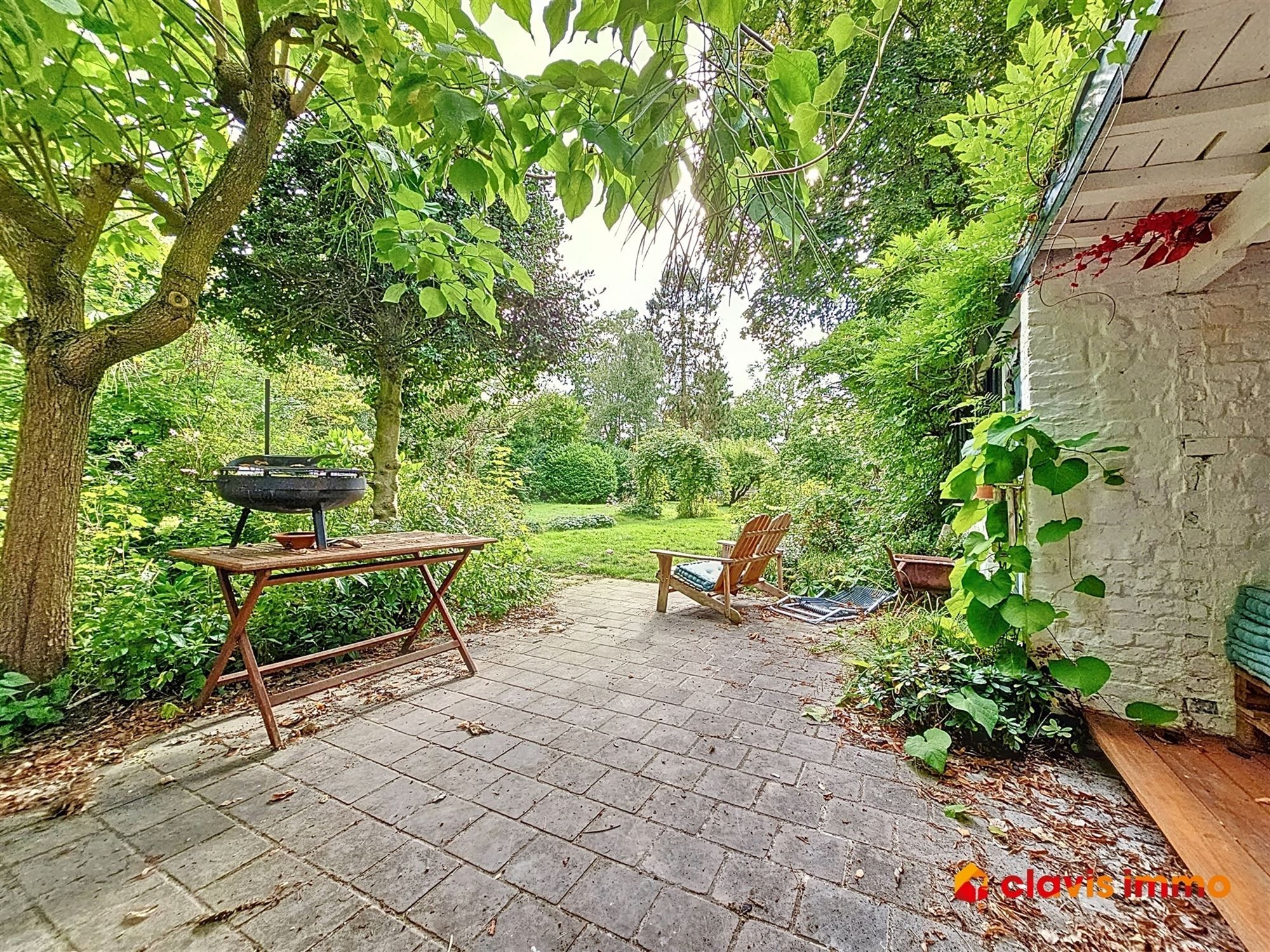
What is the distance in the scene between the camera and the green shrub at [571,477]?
14.2 m

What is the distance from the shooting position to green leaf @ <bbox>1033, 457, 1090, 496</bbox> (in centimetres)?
193

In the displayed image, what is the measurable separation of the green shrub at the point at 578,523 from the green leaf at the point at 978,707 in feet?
26.6

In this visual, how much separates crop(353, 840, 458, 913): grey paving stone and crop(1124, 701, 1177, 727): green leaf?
265cm

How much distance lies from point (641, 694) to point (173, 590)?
266 centimetres

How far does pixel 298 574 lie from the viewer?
2.38 m

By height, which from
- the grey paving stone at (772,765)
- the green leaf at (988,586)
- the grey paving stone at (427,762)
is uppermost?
the green leaf at (988,586)

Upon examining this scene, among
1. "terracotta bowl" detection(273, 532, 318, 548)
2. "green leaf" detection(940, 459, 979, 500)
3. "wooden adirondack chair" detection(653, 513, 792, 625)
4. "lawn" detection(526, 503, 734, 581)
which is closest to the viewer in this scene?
"green leaf" detection(940, 459, 979, 500)

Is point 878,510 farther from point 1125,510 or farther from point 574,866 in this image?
point 574,866

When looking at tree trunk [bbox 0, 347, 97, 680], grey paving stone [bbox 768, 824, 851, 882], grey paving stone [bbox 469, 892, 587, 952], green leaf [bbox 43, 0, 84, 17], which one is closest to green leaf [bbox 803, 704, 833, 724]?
grey paving stone [bbox 768, 824, 851, 882]

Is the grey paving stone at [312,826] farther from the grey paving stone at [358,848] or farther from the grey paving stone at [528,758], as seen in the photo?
the grey paving stone at [528,758]

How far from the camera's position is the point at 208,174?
2.93 m

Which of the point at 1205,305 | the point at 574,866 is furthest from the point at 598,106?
the point at 1205,305

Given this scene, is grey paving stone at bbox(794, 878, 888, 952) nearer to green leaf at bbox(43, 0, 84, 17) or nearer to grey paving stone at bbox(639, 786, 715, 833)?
grey paving stone at bbox(639, 786, 715, 833)

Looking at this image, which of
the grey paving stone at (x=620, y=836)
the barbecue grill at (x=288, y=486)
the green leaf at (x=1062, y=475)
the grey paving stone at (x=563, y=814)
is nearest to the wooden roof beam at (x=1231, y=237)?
the green leaf at (x=1062, y=475)
